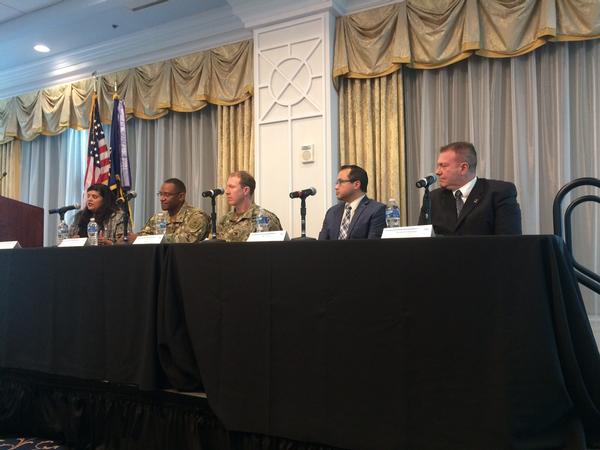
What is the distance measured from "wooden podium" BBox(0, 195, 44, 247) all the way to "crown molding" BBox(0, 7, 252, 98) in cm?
236

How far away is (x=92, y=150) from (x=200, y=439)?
366 cm

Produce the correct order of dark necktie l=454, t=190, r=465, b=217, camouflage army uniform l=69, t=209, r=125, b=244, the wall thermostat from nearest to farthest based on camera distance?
1. dark necktie l=454, t=190, r=465, b=217
2. camouflage army uniform l=69, t=209, r=125, b=244
3. the wall thermostat

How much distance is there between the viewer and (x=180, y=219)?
3.39 m

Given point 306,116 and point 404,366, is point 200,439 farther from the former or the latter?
point 306,116

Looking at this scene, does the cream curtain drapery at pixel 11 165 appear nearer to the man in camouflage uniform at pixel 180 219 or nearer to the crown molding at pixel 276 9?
the crown molding at pixel 276 9

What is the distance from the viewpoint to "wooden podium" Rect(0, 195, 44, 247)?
3.04 metres

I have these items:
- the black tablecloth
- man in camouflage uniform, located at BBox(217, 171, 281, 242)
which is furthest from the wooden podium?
man in camouflage uniform, located at BBox(217, 171, 281, 242)

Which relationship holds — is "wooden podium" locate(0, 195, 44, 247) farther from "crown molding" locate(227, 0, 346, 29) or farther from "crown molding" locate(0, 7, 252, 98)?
"crown molding" locate(0, 7, 252, 98)

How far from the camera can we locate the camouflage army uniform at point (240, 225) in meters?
3.18

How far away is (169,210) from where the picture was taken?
350 cm

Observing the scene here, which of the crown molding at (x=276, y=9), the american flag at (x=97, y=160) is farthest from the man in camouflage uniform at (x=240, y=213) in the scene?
the american flag at (x=97, y=160)

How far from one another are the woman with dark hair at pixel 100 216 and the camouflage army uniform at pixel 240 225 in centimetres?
66

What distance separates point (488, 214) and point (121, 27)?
4096mm

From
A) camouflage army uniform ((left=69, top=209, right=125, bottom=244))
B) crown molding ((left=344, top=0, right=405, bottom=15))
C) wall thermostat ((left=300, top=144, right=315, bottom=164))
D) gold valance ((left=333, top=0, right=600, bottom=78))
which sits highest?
crown molding ((left=344, top=0, right=405, bottom=15))
